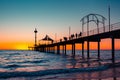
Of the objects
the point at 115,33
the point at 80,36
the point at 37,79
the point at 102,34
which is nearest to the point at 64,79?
the point at 37,79

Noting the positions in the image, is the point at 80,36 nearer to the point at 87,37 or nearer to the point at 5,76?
the point at 87,37

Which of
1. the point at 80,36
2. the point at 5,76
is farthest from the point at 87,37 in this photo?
the point at 5,76

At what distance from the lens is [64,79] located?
15172mm

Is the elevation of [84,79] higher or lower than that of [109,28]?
lower

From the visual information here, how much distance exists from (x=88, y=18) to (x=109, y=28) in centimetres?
1086

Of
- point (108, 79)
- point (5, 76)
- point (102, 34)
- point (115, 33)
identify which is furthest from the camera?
point (102, 34)

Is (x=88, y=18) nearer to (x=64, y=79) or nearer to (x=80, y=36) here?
(x=80, y=36)

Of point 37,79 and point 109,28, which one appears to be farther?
point 109,28

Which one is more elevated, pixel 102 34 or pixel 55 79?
pixel 102 34

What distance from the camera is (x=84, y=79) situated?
1503 centimetres

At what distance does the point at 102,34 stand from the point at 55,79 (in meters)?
14.8

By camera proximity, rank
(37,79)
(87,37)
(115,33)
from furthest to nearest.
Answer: (87,37) < (115,33) < (37,79)

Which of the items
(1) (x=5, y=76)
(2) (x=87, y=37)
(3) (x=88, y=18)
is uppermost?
(3) (x=88, y=18)

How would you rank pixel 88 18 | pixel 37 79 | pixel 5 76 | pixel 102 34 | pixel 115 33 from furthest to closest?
pixel 88 18
pixel 102 34
pixel 115 33
pixel 5 76
pixel 37 79
